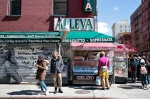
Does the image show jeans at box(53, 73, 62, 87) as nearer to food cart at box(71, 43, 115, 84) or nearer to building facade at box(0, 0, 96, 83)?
food cart at box(71, 43, 115, 84)

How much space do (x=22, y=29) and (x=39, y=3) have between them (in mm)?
1990

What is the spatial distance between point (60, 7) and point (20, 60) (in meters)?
4.65

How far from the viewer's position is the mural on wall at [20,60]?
12867mm

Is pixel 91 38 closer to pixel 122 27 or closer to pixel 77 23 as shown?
pixel 77 23

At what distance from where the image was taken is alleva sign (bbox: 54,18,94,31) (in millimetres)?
14820

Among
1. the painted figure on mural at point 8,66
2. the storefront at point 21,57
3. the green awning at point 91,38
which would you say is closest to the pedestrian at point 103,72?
the green awning at point 91,38

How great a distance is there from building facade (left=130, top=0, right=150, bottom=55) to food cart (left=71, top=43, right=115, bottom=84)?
189 ft

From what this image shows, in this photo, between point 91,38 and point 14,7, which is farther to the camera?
point 14,7

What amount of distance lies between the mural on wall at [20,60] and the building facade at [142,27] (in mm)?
58850

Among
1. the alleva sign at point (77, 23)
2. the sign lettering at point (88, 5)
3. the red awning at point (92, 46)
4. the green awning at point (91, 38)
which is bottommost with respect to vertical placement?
the red awning at point (92, 46)

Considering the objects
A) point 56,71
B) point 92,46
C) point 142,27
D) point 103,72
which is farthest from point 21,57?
point 142,27

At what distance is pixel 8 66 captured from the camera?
Answer: 1289 cm

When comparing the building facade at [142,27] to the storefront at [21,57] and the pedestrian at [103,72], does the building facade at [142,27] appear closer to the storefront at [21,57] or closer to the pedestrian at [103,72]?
the storefront at [21,57]

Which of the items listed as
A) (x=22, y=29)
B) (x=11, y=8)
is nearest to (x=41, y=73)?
(x=22, y=29)
